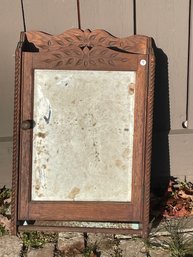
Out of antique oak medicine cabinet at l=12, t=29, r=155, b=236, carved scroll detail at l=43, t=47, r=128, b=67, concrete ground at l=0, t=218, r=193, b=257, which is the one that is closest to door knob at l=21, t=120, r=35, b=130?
antique oak medicine cabinet at l=12, t=29, r=155, b=236

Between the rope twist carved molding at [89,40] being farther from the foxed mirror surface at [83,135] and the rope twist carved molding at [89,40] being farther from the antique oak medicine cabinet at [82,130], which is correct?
the foxed mirror surface at [83,135]

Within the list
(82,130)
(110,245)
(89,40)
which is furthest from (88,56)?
(110,245)

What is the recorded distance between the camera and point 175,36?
3.82m

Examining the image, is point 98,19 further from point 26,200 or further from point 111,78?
point 26,200

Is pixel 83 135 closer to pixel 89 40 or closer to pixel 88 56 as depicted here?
pixel 88 56

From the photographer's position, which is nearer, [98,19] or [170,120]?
[98,19]

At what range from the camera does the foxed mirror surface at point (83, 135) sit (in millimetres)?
3615

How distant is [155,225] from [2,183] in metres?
1.06

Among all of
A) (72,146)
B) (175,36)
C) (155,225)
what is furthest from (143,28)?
(155,225)

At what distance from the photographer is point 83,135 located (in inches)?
145

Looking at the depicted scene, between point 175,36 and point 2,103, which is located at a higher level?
point 175,36

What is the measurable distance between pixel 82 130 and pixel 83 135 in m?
0.03

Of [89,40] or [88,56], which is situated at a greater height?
Answer: [89,40]

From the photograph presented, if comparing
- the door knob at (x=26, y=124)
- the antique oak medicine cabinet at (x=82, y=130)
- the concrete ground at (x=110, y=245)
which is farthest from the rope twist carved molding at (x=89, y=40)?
the concrete ground at (x=110, y=245)
